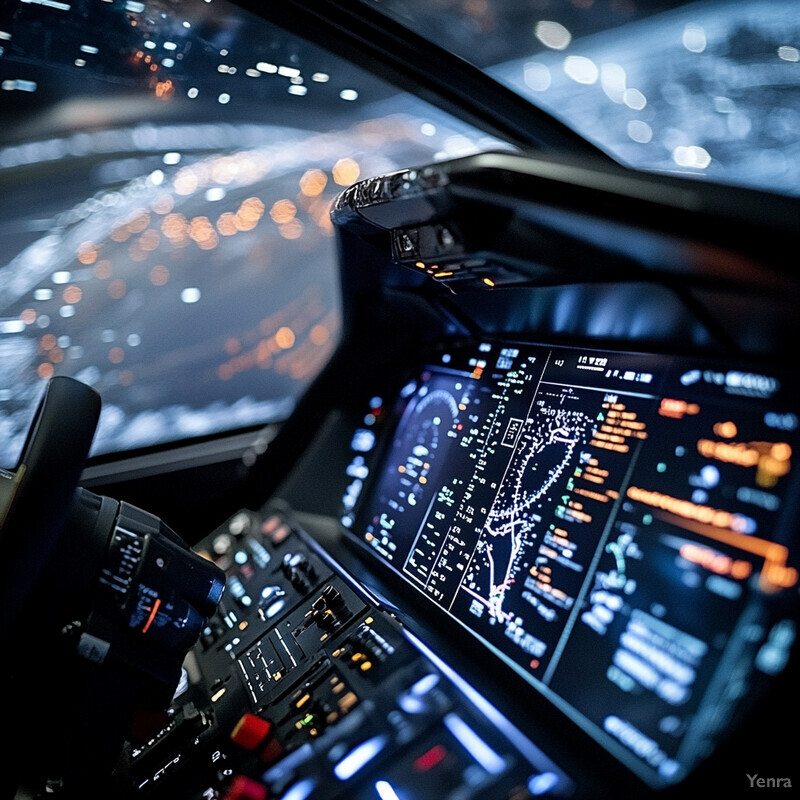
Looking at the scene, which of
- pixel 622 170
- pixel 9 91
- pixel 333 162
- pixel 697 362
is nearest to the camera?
pixel 622 170

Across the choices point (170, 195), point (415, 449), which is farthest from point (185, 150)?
point (415, 449)

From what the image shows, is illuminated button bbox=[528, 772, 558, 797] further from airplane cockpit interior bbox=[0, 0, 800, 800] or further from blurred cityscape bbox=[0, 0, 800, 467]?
blurred cityscape bbox=[0, 0, 800, 467]

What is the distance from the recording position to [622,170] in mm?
721

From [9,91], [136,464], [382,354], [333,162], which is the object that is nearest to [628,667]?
[382,354]

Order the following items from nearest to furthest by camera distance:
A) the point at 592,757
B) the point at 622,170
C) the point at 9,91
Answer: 1. the point at 622,170
2. the point at 592,757
3. the point at 9,91

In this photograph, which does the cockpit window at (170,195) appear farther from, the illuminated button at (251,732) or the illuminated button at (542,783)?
the illuminated button at (542,783)

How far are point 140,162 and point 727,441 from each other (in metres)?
2.29

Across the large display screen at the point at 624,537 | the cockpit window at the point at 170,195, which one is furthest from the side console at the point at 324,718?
the cockpit window at the point at 170,195

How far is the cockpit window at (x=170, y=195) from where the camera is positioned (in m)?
1.85

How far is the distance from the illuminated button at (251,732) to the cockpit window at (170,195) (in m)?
1.12

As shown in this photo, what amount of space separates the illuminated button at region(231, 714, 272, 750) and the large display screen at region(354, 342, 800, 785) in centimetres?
41

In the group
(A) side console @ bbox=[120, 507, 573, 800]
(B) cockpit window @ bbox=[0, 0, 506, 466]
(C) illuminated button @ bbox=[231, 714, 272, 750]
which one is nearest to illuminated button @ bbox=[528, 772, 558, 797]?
(A) side console @ bbox=[120, 507, 573, 800]

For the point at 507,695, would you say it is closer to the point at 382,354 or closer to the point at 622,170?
the point at 622,170

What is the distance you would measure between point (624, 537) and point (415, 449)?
28.2 inches
